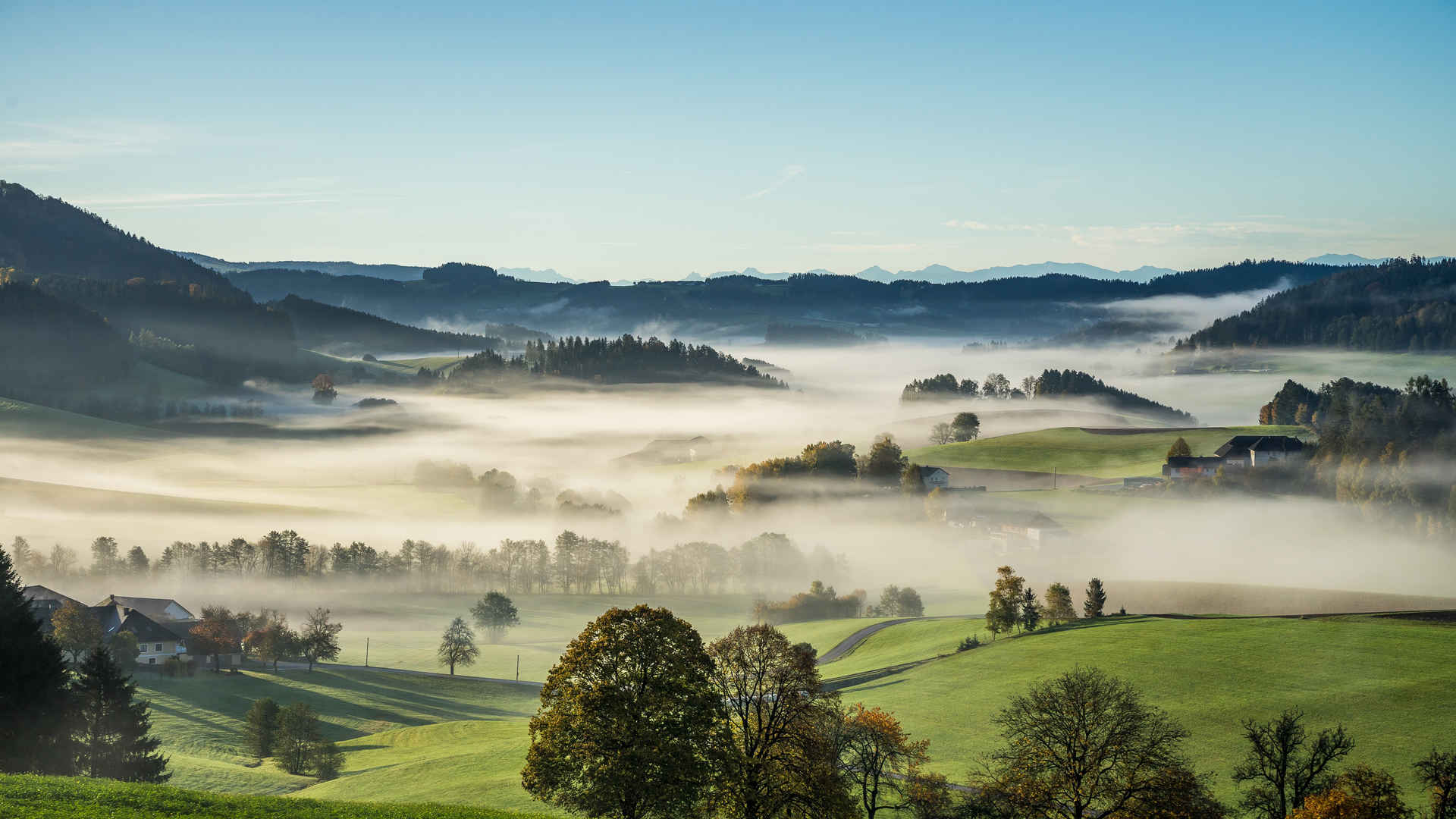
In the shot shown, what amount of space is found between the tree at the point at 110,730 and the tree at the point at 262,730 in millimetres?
12663

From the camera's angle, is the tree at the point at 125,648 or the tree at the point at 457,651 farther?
the tree at the point at 457,651

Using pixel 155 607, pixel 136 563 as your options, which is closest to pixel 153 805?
pixel 155 607

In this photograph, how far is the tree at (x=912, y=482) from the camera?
157 meters

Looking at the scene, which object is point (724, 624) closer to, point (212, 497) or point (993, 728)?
point (993, 728)

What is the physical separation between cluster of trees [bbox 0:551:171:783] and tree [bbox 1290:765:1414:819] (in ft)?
158

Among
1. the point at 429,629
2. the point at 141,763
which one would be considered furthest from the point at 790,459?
the point at 141,763

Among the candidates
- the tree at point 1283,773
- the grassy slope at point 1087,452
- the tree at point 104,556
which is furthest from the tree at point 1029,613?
the tree at point 104,556

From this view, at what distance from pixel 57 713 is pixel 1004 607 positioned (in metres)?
65.6

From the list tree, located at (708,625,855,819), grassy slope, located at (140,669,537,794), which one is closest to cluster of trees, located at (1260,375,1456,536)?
grassy slope, located at (140,669,537,794)

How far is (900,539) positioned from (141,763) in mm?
111187

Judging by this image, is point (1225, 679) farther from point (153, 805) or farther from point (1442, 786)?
point (153, 805)

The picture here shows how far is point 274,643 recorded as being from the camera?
93938mm

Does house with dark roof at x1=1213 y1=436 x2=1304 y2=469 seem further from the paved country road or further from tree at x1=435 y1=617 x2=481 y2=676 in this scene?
tree at x1=435 y1=617 x2=481 y2=676

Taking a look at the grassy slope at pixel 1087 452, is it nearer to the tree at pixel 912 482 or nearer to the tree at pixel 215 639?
the tree at pixel 912 482
